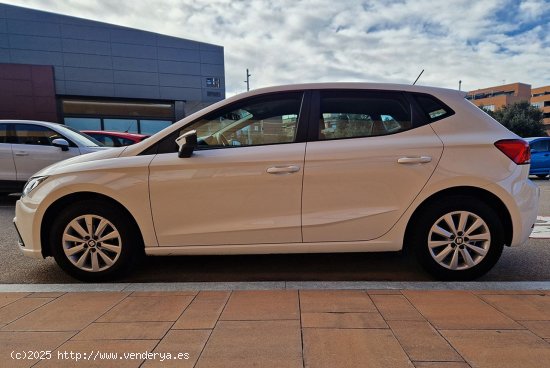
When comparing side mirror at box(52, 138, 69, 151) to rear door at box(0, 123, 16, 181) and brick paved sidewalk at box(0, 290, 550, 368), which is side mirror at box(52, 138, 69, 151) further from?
brick paved sidewalk at box(0, 290, 550, 368)

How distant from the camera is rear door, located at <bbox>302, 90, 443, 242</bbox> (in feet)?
9.45

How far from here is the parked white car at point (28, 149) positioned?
21.3 feet

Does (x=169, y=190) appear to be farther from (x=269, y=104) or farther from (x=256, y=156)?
(x=269, y=104)

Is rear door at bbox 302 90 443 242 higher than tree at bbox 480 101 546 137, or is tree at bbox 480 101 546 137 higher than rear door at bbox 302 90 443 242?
tree at bbox 480 101 546 137

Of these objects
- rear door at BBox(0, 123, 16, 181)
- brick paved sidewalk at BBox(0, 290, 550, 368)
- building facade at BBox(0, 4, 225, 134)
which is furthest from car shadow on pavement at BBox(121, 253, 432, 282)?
building facade at BBox(0, 4, 225, 134)

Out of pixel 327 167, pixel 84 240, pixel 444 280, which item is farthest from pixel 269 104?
pixel 444 280

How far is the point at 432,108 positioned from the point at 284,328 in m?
2.31

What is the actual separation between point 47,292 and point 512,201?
4065 mm

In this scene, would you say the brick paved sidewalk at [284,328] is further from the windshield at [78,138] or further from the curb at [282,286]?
the windshield at [78,138]

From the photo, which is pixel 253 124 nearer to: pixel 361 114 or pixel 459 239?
pixel 361 114

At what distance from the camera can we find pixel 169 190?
9.52 feet

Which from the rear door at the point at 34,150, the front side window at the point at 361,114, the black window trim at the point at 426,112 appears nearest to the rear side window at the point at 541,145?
the black window trim at the point at 426,112

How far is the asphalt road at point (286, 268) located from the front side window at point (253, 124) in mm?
1270

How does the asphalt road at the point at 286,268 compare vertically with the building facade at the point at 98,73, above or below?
below
